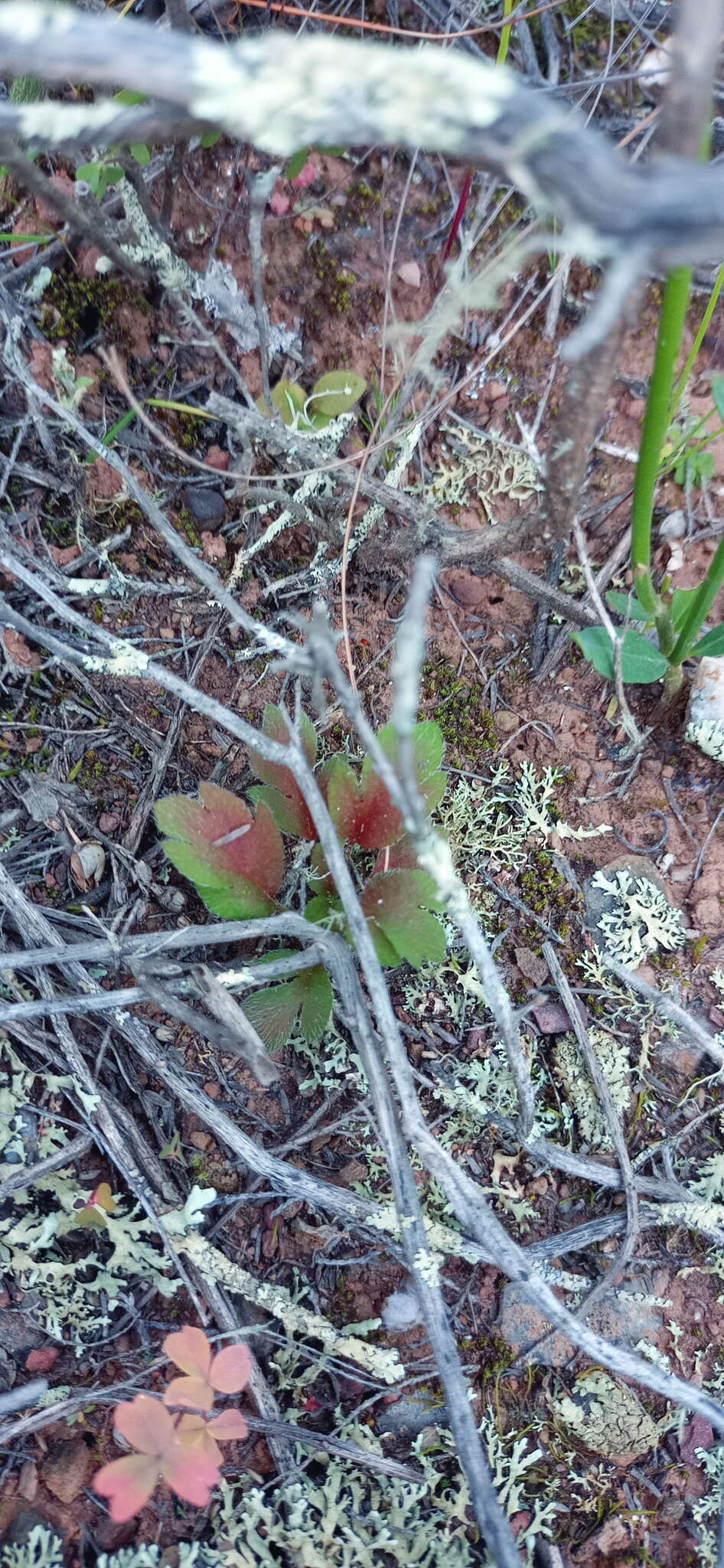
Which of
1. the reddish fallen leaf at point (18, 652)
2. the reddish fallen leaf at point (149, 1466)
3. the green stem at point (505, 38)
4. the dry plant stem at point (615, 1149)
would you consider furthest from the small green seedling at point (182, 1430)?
the green stem at point (505, 38)

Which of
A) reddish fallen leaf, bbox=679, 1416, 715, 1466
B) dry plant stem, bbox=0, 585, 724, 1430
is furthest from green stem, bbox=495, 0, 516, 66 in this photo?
reddish fallen leaf, bbox=679, 1416, 715, 1466

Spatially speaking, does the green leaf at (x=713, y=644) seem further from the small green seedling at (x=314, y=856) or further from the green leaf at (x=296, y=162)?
the green leaf at (x=296, y=162)

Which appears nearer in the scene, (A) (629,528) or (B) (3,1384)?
(B) (3,1384)

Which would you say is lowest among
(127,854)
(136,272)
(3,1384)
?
(3,1384)

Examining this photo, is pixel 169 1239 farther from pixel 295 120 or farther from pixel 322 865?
pixel 295 120

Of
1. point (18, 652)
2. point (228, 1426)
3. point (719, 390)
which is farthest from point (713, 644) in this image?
point (228, 1426)

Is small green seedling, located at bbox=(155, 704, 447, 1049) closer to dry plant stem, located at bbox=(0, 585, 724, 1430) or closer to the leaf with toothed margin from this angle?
the leaf with toothed margin

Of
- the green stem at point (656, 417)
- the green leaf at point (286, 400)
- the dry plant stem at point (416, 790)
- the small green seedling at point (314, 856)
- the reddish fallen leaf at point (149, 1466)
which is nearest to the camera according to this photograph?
the dry plant stem at point (416, 790)

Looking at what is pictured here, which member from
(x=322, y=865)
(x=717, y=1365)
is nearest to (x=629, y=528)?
(x=322, y=865)
